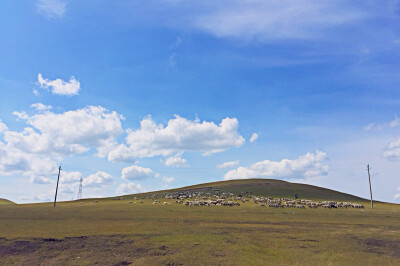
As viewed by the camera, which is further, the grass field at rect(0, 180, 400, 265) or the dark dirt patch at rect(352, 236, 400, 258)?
the dark dirt patch at rect(352, 236, 400, 258)

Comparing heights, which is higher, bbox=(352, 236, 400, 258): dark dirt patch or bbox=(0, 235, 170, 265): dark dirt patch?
bbox=(352, 236, 400, 258): dark dirt patch

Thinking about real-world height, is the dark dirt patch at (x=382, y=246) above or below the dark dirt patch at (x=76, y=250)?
above

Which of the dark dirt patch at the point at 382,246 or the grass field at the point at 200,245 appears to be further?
the dark dirt patch at the point at 382,246

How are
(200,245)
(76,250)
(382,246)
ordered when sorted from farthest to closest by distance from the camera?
(382,246) → (200,245) → (76,250)

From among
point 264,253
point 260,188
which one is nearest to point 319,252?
point 264,253

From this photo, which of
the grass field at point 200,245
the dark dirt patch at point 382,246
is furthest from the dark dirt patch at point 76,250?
the dark dirt patch at point 382,246

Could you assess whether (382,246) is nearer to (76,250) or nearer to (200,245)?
(200,245)

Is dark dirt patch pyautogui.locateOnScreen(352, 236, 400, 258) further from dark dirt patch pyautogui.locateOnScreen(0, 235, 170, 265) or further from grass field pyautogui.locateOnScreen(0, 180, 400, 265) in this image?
dark dirt patch pyautogui.locateOnScreen(0, 235, 170, 265)

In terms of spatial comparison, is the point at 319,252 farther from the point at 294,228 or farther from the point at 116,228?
the point at 116,228

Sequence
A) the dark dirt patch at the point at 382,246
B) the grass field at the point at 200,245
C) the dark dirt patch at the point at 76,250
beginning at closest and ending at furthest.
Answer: the grass field at the point at 200,245 → the dark dirt patch at the point at 76,250 → the dark dirt patch at the point at 382,246

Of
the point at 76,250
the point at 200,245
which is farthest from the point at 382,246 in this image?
the point at 76,250

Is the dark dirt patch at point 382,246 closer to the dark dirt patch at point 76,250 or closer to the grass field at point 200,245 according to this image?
the grass field at point 200,245

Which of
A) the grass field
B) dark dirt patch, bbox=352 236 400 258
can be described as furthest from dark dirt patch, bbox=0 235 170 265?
dark dirt patch, bbox=352 236 400 258

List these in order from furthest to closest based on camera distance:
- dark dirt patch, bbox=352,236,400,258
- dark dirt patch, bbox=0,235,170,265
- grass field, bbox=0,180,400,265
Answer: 1. dark dirt patch, bbox=352,236,400,258
2. dark dirt patch, bbox=0,235,170,265
3. grass field, bbox=0,180,400,265
